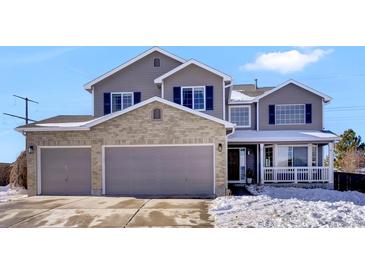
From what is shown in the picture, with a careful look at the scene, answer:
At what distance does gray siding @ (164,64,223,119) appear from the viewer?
47.2ft

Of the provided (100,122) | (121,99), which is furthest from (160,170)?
(121,99)

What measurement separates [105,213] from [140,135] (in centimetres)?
417

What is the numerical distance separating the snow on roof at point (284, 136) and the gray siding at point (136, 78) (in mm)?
4780

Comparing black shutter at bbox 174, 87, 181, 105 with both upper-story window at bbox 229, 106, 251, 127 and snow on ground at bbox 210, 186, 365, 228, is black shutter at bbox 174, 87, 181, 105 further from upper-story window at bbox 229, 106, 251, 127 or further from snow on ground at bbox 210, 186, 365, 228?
snow on ground at bbox 210, 186, 365, 228

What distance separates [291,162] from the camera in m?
15.6

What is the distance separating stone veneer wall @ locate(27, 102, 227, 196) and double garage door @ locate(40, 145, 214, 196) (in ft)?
0.83

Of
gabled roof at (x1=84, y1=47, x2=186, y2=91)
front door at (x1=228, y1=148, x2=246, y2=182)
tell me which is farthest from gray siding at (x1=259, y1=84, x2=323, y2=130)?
gabled roof at (x1=84, y1=47, x2=186, y2=91)

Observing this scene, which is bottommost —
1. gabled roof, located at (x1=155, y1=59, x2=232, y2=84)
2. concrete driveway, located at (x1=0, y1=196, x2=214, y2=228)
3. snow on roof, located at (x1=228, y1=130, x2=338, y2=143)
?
concrete driveway, located at (x1=0, y1=196, x2=214, y2=228)

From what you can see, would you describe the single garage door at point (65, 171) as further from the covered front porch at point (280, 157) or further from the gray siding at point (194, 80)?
the covered front porch at point (280, 157)

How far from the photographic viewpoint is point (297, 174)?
48.4 ft

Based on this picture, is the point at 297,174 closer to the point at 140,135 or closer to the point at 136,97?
the point at 140,135

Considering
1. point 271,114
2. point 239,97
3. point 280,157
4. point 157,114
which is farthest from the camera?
point 239,97

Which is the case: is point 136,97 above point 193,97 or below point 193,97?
above
